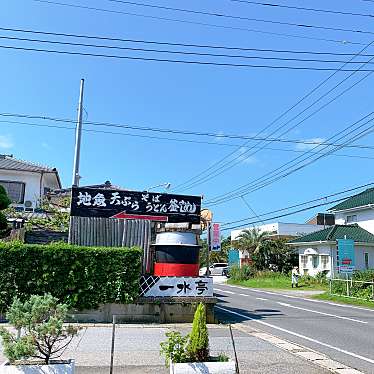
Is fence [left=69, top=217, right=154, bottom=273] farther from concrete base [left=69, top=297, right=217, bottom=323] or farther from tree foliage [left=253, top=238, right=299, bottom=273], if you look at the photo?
tree foliage [left=253, top=238, right=299, bottom=273]

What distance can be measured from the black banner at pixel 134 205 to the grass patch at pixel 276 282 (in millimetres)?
20376

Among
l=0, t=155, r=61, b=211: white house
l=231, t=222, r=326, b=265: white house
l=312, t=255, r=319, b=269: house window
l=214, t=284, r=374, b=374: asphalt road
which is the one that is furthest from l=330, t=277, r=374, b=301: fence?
l=231, t=222, r=326, b=265: white house

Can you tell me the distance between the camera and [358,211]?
39438 millimetres

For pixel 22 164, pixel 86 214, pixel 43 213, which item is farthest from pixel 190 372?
pixel 22 164

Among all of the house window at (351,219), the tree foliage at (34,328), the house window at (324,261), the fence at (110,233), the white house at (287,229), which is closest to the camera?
the tree foliage at (34,328)

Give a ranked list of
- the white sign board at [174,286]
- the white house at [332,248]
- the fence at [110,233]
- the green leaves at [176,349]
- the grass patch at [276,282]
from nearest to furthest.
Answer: the green leaves at [176,349]
the white sign board at [174,286]
the fence at [110,233]
the grass patch at [276,282]
the white house at [332,248]

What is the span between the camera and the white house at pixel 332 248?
117 ft

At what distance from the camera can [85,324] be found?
12.4 m

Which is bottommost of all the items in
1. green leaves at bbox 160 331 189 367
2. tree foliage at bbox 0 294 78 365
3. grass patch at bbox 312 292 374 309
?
grass patch at bbox 312 292 374 309

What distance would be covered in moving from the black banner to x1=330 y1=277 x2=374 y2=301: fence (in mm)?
12320

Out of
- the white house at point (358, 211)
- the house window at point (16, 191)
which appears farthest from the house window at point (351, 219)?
the house window at point (16, 191)

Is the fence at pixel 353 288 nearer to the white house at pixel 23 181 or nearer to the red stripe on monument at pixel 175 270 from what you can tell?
the red stripe on monument at pixel 175 270

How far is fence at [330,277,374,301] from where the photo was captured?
930 inches

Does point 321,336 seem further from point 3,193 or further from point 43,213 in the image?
point 43,213
